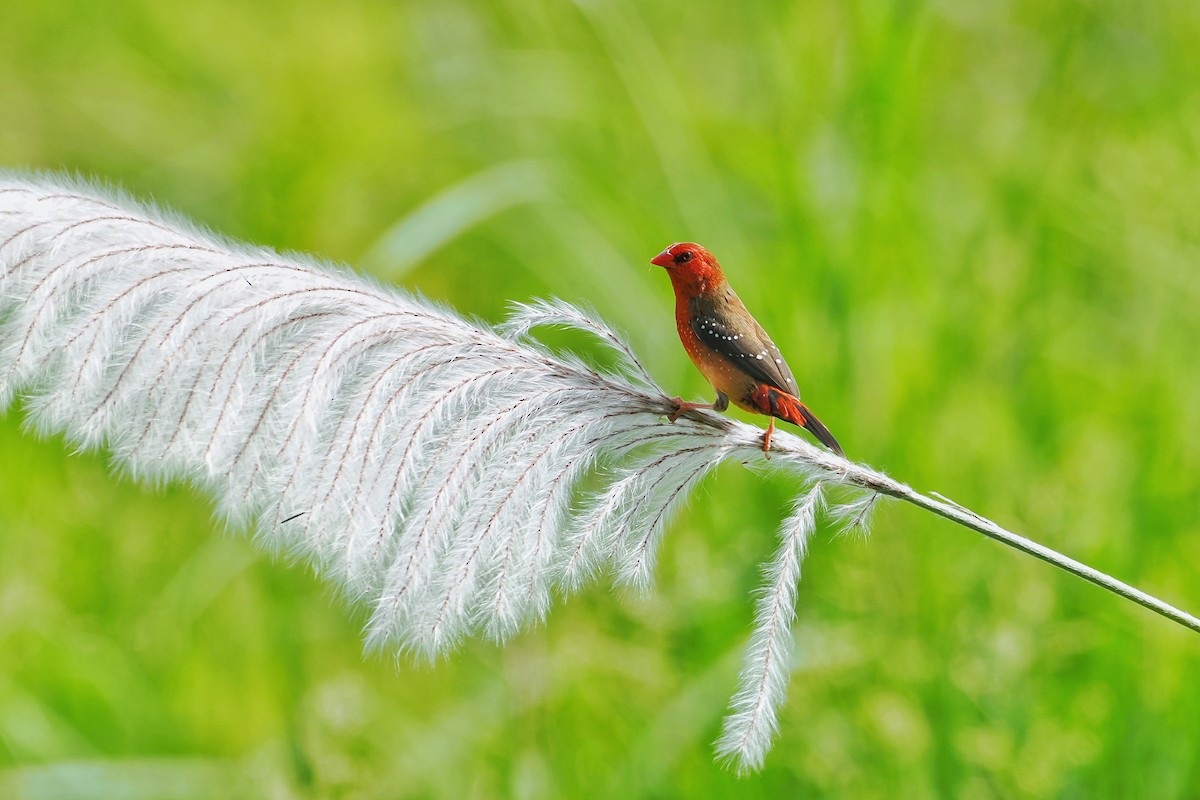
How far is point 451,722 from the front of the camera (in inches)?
108

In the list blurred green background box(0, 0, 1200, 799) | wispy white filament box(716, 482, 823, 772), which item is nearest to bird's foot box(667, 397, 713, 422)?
wispy white filament box(716, 482, 823, 772)

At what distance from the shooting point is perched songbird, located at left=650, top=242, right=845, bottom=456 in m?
1.60

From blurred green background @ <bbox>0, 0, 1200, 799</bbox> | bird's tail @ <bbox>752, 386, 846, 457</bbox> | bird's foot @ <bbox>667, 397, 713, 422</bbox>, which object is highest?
bird's foot @ <bbox>667, 397, 713, 422</bbox>

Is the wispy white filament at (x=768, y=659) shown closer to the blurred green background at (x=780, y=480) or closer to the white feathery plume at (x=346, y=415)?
the white feathery plume at (x=346, y=415)

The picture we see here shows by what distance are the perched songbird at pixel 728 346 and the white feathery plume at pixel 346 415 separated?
0.20 metres

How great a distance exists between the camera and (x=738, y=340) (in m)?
1.63

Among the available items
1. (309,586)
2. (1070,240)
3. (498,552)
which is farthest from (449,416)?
(1070,240)

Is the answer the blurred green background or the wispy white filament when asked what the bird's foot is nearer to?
the wispy white filament

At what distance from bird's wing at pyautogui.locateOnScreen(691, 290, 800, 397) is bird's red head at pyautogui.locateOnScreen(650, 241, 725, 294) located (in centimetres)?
2

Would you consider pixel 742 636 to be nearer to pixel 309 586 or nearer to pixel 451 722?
pixel 451 722

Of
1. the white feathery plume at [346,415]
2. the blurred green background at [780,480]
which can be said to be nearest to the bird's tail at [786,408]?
the white feathery plume at [346,415]

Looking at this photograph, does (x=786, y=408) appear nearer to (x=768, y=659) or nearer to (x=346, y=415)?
(x=768, y=659)

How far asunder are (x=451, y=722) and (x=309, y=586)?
0.97m

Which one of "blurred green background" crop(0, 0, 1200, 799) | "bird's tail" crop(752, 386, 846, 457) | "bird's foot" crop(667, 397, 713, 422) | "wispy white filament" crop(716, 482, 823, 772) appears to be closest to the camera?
"wispy white filament" crop(716, 482, 823, 772)
